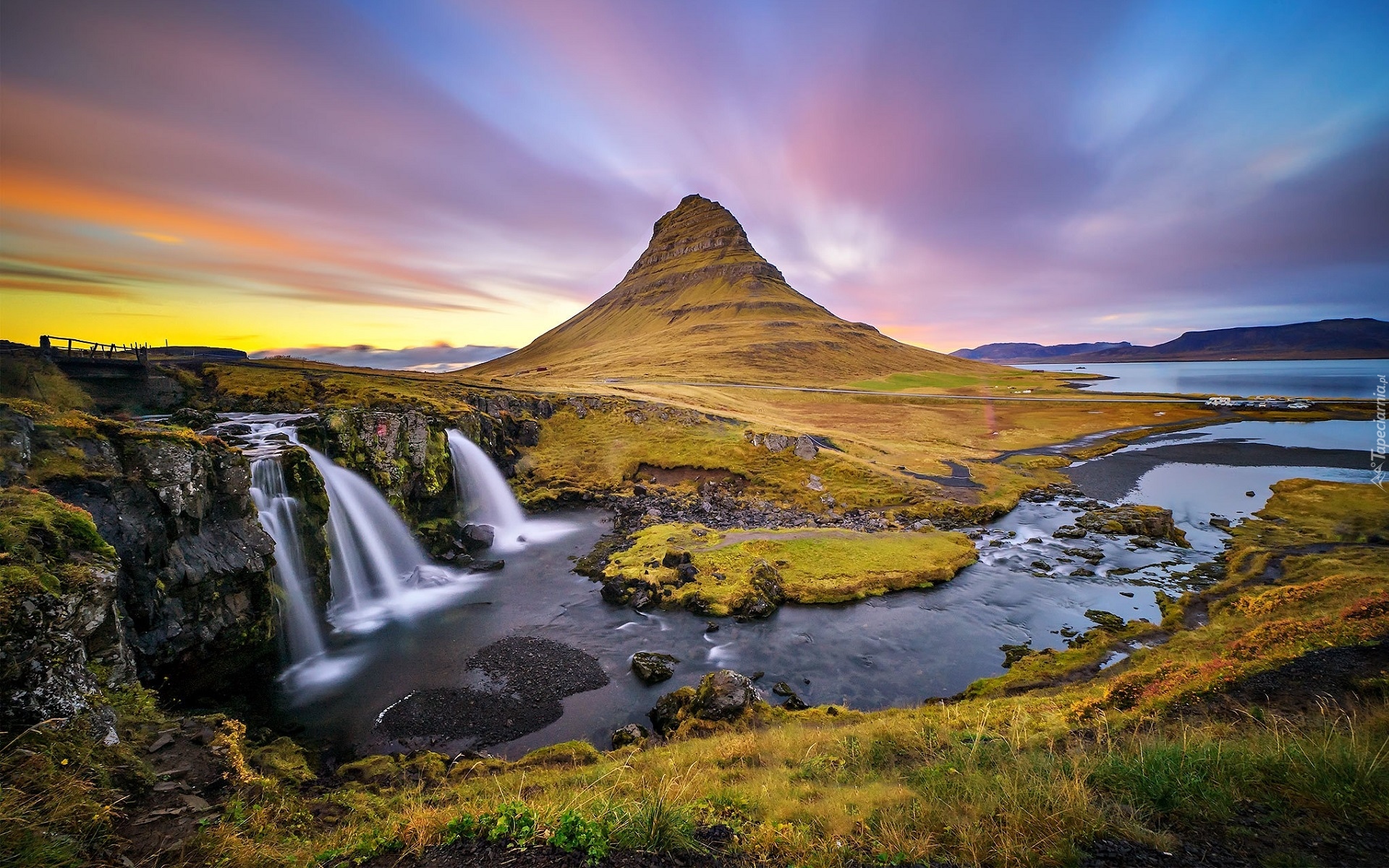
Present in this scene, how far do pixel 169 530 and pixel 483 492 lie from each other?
24.6 meters

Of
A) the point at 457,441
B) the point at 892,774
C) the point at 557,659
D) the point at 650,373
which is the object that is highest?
the point at 650,373

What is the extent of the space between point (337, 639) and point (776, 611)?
67.0 ft

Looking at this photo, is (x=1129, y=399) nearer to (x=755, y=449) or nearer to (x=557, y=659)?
(x=755, y=449)

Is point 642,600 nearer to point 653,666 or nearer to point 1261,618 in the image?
point 653,666

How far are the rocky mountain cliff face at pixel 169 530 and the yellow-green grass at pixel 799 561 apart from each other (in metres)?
15.9

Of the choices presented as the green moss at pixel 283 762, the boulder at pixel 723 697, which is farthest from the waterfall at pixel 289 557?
the boulder at pixel 723 697

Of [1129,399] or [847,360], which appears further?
[847,360]

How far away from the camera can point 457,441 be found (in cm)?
4394

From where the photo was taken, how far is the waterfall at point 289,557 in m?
22.1

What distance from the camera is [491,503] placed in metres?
41.3

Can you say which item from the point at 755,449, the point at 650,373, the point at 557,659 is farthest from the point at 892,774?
the point at 650,373

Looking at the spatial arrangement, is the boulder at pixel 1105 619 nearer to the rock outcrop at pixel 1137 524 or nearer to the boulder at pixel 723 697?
the rock outcrop at pixel 1137 524

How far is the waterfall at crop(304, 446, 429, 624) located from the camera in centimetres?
2644

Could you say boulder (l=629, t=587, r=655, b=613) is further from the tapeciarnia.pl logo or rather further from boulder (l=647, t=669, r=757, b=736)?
the tapeciarnia.pl logo
